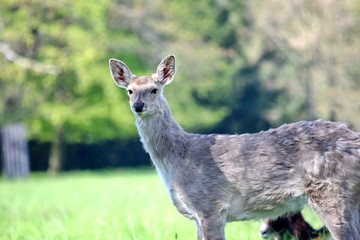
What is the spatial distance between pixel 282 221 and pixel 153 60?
991 inches

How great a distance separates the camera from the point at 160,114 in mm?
6438

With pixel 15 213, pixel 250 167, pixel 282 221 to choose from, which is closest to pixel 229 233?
pixel 282 221

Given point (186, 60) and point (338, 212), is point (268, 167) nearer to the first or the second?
point (338, 212)

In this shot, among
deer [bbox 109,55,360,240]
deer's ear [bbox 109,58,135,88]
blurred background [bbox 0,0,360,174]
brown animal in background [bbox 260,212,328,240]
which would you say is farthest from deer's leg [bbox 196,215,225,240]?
blurred background [bbox 0,0,360,174]

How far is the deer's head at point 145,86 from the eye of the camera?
6.28 meters

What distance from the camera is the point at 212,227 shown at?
18.9 feet

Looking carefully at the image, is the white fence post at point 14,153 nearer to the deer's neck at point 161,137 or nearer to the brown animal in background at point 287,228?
the brown animal in background at point 287,228

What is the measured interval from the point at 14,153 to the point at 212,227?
26.6 metres

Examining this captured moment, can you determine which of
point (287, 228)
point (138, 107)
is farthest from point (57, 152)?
point (138, 107)

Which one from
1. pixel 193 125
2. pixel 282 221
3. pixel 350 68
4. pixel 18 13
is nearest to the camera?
pixel 282 221

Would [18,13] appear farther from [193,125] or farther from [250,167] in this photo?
[250,167]

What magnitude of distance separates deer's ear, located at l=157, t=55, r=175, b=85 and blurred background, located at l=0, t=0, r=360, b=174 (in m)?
11.8

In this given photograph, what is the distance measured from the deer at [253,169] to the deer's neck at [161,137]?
0.03 feet

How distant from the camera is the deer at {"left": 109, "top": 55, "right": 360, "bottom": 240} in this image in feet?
17.9
